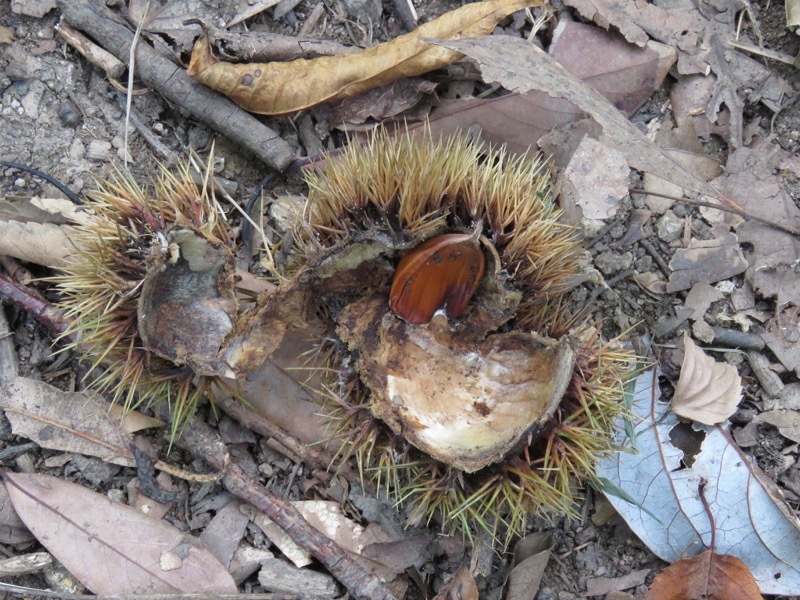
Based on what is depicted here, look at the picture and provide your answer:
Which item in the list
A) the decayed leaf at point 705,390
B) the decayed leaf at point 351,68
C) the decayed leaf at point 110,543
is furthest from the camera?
the decayed leaf at point 351,68

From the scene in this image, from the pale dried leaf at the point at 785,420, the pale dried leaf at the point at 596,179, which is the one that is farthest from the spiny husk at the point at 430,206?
the pale dried leaf at the point at 785,420

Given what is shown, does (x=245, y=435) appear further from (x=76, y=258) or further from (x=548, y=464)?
(x=548, y=464)

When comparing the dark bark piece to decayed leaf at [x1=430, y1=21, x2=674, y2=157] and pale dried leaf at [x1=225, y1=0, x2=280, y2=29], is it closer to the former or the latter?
pale dried leaf at [x1=225, y1=0, x2=280, y2=29]

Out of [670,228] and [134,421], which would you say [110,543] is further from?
[670,228]

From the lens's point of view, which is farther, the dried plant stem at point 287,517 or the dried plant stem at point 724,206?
the dried plant stem at point 724,206

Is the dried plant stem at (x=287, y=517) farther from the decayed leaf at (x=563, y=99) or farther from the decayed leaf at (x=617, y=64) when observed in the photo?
the decayed leaf at (x=617, y=64)

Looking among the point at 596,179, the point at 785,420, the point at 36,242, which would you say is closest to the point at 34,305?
the point at 36,242

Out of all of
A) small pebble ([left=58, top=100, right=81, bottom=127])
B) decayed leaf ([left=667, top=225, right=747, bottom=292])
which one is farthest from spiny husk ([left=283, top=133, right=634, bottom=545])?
small pebble ([left=58, top=100, right=81, bottom=127])
